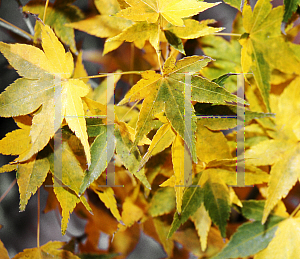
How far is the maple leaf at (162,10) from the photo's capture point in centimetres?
33

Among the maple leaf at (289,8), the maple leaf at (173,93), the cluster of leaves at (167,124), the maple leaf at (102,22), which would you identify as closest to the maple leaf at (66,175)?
the cluster of leaves at (167,124)

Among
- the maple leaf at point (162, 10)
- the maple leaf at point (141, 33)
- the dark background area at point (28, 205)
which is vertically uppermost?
the maple leaf at point (162, 10)

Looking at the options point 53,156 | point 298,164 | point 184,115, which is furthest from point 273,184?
point 53,156

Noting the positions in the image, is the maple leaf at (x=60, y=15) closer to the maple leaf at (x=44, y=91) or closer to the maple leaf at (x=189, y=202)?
the maple leaf at (x=44, y=91)

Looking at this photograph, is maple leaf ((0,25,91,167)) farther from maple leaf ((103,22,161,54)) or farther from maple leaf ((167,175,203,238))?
maple leaf ((167,175,203,238))

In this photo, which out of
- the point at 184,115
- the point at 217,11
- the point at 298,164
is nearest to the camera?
the point at 184,115

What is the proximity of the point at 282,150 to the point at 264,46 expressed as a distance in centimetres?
22

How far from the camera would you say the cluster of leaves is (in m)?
0.35

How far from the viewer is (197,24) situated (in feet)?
1.26

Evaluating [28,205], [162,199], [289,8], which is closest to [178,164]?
[162,199]

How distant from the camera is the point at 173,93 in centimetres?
35

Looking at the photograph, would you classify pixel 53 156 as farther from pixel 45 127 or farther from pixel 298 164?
pixel 298 164

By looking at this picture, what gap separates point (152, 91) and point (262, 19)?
0.28m

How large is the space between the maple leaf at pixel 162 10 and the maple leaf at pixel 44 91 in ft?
0.40
